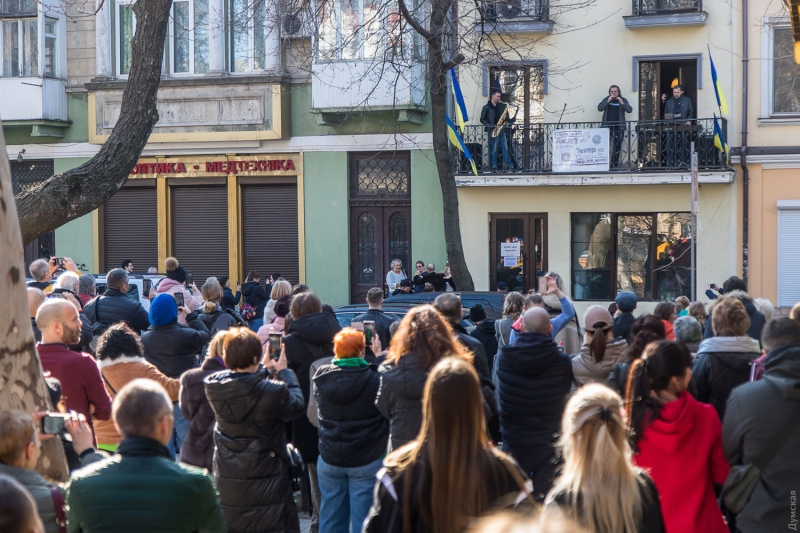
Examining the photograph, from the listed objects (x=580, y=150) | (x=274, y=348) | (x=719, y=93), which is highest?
(x=719, y=93)

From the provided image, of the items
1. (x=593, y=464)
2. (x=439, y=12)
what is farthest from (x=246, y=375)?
(x=439, y=12)

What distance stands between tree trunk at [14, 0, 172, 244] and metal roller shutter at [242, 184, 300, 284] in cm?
1232

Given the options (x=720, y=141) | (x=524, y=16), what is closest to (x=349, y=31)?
(x=524, y=16)

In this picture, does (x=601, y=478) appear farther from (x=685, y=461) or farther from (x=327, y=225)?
(x=327, y=225)

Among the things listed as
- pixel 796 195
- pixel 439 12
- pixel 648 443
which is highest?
pixel 439 12

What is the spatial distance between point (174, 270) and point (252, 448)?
916 centimetres

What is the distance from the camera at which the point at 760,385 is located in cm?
498

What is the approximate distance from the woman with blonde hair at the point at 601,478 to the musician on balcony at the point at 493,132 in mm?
18860

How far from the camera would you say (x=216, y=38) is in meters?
24.0

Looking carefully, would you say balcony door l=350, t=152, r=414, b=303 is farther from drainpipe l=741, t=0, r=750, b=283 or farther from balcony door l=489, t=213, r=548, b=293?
drainpipe l=741, t=0, r=750, b=283

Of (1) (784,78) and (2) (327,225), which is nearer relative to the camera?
(1) (784,78)

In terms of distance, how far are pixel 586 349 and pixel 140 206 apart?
20.3 meters

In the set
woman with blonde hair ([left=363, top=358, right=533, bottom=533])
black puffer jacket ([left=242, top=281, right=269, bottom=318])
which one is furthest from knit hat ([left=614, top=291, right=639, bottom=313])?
black puffer jacket ([left=242, top=281, right=269, bottom=318])

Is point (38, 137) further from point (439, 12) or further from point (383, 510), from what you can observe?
point (383, 510)
